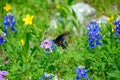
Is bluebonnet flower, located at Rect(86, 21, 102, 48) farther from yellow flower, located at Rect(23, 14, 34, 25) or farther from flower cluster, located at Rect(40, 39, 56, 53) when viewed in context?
yellow flower, located at Rect(23, 14, 34, 25)

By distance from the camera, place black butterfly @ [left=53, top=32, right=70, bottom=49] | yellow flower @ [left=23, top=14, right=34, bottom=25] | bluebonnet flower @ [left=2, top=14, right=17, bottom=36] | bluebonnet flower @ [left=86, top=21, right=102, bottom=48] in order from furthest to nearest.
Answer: yellow flower @ [left=23, top=14, right=34, bottom=25], bluebonnet flower @ [left=2, top=14, right=17, bottom=36], black butterfly @ [left=53, top=32, right=70, bottom=49], bluebonnet flower @ [left=86, top=21, right=102, bottom=48]

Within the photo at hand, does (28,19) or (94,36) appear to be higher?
(28,19)

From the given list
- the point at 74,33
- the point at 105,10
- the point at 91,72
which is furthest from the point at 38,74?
the point at 105,10

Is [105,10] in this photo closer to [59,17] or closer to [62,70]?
[59,17]

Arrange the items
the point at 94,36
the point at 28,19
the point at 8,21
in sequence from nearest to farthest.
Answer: the point at 94,36, the point at 8,21, the point at 28,19

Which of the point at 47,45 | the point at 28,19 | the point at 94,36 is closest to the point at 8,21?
the point at 28,19

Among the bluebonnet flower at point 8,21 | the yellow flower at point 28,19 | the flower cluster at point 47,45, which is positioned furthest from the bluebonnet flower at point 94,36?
the yellow flower at point 28,19

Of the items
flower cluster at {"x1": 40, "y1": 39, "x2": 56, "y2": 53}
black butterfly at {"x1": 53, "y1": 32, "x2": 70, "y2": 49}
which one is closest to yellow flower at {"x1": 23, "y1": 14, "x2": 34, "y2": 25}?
black butterfly at {"x1": 53, "y1": 32, "x2": 70, "y2": 49}

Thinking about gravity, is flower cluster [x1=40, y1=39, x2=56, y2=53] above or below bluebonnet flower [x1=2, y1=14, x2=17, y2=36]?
below

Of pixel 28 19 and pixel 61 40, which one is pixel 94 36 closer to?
pixel 61 40

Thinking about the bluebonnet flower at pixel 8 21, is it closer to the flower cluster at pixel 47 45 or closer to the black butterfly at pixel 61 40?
the black butterfly at pixel 61 40

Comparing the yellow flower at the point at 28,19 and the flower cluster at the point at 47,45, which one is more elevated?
the yellow flower at the point at 28,19
